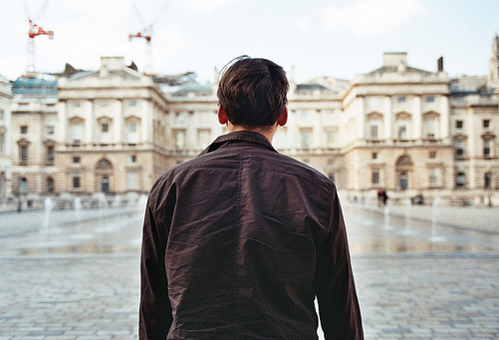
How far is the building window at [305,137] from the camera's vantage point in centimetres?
6369

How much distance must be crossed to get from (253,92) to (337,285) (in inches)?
29.4

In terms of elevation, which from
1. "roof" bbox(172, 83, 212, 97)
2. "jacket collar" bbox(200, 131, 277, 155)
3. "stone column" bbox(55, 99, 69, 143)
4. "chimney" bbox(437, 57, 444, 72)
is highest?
"chimney" bbox(437, 57, 444, 72)

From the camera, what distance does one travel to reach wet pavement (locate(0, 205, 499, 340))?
4.79 meters

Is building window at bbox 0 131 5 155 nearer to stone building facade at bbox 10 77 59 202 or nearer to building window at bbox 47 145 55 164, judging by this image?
stone building facade at bbox 10 77 59 202

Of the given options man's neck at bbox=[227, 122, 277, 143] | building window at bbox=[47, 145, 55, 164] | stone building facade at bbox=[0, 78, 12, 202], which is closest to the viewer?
man's neck at bbox=[227, 122, 277, 143]

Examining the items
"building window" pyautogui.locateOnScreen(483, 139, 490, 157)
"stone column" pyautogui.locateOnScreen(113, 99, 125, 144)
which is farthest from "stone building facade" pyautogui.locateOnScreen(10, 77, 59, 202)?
"building window" pyautogui.locateOnScreen(483, 139, 490, 157)

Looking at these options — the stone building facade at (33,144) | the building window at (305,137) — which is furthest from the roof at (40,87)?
the building window at (305,137)

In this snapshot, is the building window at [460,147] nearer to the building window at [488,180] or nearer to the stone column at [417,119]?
the building window at [488,180]

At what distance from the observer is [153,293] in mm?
1805

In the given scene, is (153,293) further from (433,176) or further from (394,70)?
(394,70)

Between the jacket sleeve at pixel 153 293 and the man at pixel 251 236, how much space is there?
0.06 metres

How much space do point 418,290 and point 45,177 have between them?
61.1 m

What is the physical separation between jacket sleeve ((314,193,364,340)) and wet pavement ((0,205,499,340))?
305cm

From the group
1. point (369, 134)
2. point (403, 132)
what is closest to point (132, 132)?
point (369, 134)
